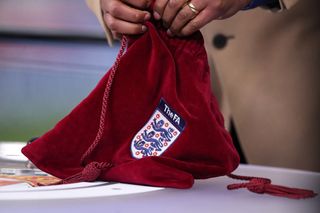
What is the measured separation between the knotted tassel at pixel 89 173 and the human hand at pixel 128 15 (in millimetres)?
168

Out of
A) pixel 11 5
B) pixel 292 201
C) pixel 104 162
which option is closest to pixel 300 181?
pixel 292 201

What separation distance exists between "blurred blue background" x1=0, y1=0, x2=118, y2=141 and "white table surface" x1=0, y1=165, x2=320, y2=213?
121 inches

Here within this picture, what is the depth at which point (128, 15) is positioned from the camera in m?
0.73

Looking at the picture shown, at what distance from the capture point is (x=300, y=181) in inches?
31.9

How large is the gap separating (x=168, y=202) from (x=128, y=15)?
254 millimetres

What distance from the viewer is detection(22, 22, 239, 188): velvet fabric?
27.0 inches

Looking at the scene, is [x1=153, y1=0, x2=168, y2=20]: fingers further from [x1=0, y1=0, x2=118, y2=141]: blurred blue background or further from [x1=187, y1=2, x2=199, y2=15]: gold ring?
[x1=0, y1=0, x2=118, y2=141]: blurred blue background

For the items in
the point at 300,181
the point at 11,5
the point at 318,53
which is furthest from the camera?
the point at 11,5

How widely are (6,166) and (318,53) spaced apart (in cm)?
59

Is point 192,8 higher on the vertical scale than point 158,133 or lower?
higher

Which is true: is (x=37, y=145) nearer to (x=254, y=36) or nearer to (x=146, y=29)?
(x=146, y=29)

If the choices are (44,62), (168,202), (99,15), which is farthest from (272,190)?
(44,62)

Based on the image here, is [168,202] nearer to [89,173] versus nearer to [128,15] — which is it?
[89,173]

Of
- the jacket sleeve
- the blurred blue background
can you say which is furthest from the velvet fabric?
the blurred blue background
